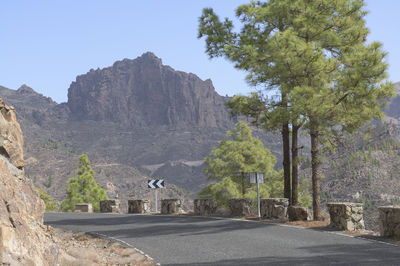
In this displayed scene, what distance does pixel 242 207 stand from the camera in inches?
739

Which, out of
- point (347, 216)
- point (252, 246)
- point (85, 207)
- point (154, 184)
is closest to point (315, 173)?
point (347, 216)

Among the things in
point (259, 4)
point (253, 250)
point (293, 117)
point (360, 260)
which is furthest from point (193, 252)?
point (259, 4)

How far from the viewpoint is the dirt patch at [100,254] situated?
816 centimetres

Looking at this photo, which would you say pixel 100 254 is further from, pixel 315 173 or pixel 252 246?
pixel 315 173

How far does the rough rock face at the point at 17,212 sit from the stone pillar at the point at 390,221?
27.5 ft

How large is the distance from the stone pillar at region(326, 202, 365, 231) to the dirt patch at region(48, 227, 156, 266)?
21.2 ft

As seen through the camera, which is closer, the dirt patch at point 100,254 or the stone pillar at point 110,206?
the dirt patch at point 100,254

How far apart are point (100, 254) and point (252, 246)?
3540 mm

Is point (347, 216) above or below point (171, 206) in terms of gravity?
above

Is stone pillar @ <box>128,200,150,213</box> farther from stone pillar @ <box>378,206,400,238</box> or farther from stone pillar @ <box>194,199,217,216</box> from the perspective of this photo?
stone pillar @ <box>378,206,400,238</box>

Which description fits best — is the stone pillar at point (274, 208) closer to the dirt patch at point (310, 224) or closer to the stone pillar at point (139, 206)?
the dirt patch at point (310, 224)

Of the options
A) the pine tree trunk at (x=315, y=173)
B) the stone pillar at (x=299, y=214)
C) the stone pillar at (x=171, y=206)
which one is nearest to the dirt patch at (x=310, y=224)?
the stone pillar at (x=299, y=214)

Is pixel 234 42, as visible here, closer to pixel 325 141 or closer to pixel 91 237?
pixel 325 141

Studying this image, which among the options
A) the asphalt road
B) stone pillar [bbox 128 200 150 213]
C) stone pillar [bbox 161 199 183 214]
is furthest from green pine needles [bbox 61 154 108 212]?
the asphalt road
